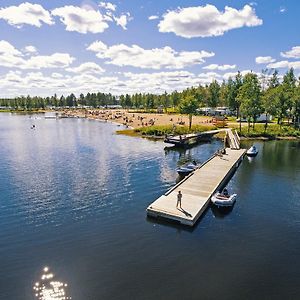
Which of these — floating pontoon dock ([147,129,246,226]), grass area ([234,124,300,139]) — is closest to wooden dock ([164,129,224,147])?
grass area ([234,124,300,139])

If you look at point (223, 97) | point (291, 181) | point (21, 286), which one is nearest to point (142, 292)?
point (21, 286)

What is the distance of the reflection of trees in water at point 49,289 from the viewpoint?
65.0 ft

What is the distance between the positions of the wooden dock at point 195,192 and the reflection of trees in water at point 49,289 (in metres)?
12.8

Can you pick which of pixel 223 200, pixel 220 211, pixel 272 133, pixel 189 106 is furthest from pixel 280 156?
pixel 189 106

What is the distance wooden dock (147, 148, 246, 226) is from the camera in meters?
30.5

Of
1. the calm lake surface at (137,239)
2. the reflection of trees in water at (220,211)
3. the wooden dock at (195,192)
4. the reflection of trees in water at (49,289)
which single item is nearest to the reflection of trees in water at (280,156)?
the calm lake surface at (137,239)

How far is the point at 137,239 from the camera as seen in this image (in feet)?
88.5

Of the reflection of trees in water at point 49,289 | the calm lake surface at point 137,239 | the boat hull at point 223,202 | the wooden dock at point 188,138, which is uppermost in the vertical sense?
the wooden dock at point 188,138

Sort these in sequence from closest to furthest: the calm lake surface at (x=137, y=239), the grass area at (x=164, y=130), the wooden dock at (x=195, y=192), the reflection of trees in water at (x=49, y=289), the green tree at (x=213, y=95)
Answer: the reflection of trees in water at (x=49, y=289), the calm lake surface at (x=137, y=239), the wooden dock at (x=195, y=192), the grass area at (x=164, y=130), the green tree at (x=213, y=95)

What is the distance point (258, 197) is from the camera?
126 feet

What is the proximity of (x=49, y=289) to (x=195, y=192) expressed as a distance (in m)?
21.6

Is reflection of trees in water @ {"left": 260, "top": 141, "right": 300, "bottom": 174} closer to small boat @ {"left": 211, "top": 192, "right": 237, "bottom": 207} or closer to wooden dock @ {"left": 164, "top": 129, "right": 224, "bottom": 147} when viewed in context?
wooden dock @ {"left": 164, "top": 129, "right": 224, "bottom": 147}

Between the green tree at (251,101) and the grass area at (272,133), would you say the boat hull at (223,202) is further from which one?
the green tree at (251,101)

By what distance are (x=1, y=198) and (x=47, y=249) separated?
1601 centimetres
